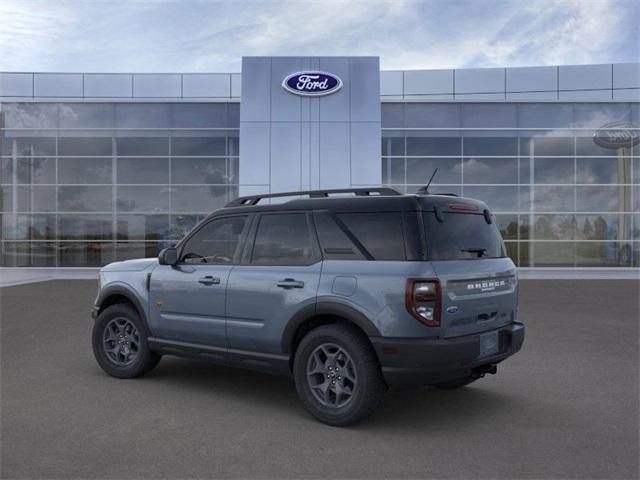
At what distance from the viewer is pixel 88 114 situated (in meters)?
25.2

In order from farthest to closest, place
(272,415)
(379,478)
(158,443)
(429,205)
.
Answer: (272,415) → (429,205) → (158,443) → (379,478)

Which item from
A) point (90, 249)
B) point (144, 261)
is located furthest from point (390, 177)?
point (144, 261)

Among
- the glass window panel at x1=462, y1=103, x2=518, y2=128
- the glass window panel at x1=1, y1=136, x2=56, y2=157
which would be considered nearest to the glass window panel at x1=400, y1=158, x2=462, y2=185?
the glass window panel at x1=462, y1=103, x2=518, y2=128

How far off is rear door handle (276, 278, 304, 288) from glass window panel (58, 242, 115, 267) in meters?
21.5

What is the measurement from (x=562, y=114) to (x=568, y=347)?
19.8 meters

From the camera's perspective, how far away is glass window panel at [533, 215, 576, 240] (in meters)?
25.0

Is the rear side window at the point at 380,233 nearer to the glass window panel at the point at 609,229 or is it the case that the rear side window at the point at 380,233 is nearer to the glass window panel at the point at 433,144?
the glass window panel at the point at 433,144

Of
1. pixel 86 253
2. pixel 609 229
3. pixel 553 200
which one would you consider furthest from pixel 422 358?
pixel 609 229

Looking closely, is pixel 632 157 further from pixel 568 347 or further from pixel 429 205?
pixel 429 205

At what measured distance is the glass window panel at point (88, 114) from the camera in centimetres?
2516

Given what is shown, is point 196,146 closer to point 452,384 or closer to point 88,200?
point 88,200

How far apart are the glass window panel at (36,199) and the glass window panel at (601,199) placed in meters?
22.9

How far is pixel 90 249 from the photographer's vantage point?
24781 mm

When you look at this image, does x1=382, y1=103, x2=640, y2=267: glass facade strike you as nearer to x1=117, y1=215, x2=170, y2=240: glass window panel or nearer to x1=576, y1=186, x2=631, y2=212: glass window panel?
x1=576, y1=186, x2=631, y2=212: glass window panel
